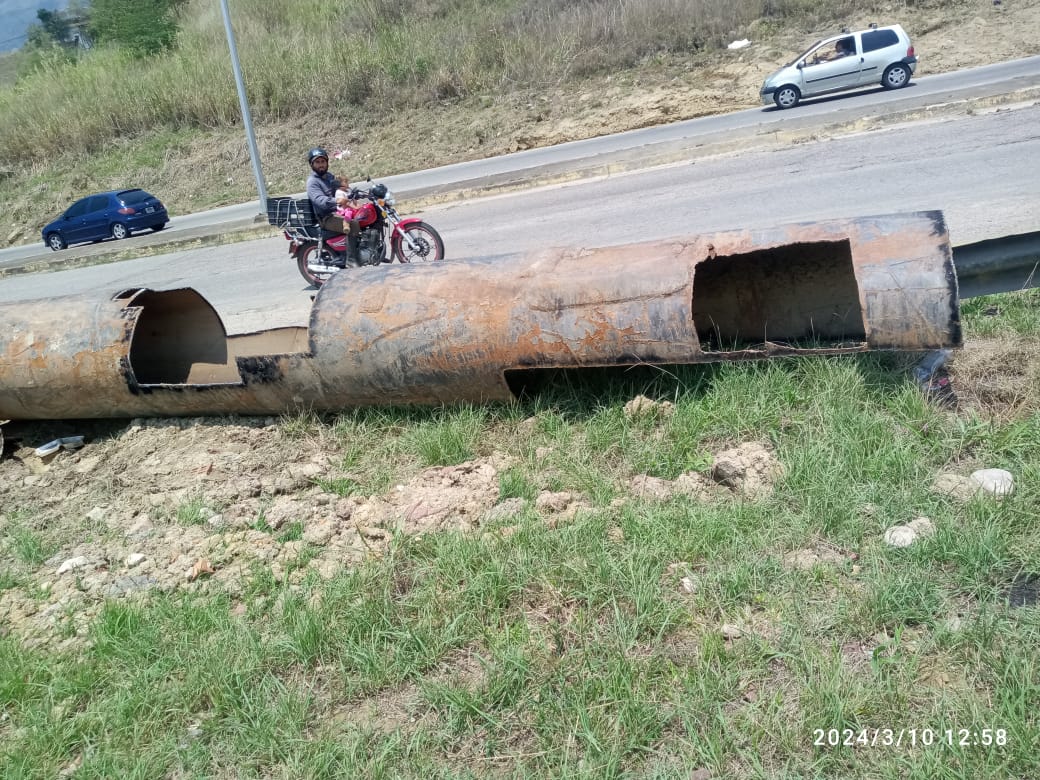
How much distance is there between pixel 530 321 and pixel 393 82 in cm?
2492

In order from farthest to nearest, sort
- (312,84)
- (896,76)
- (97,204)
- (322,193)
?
(312,84) < (97,204) < (896,76) < (322,193)

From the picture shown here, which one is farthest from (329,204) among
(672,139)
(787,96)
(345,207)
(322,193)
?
(787,96)

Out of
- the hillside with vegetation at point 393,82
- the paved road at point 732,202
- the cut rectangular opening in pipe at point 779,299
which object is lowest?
Result: the cut rectangular opening in pipe at point 779,299

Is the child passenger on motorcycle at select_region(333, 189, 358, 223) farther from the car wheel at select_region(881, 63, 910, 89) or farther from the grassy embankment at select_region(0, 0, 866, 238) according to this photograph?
the car wheel at select_region(881, 63, 910, 89)

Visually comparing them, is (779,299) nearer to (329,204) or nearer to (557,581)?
(557,581)

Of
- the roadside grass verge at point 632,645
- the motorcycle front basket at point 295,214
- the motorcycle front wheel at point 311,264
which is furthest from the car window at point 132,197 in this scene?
the roadside grass verge at point 632,645

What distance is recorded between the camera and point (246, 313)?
27.7 feet

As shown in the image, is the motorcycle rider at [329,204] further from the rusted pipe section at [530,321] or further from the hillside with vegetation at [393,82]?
the hillside with vegetation at [393,82]

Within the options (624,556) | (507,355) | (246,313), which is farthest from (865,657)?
(246,313)

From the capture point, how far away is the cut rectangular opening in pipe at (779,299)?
4.44m

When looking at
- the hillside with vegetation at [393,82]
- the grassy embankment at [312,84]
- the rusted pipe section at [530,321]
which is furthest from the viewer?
the grassy embankment at [312,84]

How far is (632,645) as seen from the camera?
2.58 metres

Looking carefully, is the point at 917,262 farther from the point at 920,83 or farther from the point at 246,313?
the point at 920,83

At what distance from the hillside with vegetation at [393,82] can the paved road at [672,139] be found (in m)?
1.70
